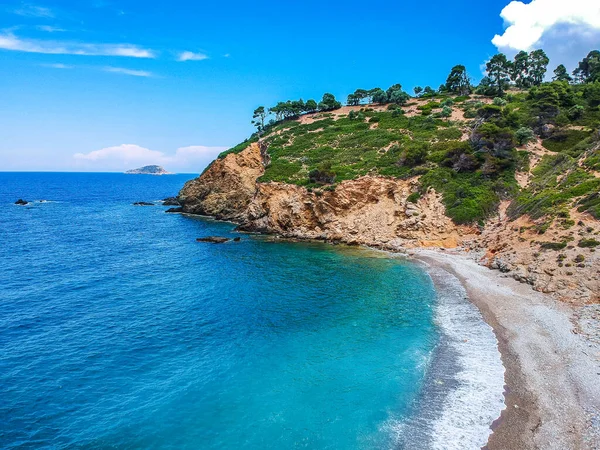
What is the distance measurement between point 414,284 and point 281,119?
81.8 m

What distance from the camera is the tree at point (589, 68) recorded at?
9069 cm

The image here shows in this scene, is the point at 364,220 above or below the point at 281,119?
below

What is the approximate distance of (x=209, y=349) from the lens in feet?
75.5

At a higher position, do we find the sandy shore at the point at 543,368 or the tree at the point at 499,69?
the tree at the point at 499,69

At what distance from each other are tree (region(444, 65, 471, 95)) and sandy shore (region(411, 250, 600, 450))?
82944 mm

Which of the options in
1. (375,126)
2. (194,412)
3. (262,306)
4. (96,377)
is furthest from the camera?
(375,126)

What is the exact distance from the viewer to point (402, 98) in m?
95.6

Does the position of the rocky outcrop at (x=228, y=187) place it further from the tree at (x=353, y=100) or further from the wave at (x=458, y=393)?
the wave at (x=458, y=393)

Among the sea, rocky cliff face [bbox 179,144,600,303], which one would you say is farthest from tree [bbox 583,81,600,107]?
the sea

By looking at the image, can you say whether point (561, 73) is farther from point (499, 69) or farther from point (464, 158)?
point (464, 158)

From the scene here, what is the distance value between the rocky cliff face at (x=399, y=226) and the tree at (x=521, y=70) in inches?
2535

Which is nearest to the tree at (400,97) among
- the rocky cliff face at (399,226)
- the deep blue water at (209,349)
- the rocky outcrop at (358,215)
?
the rocky cliff face at (399,226)

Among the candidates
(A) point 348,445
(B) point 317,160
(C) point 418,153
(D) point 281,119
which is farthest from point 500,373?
(D) point 281,119

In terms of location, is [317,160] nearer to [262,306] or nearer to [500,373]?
[262,306]
